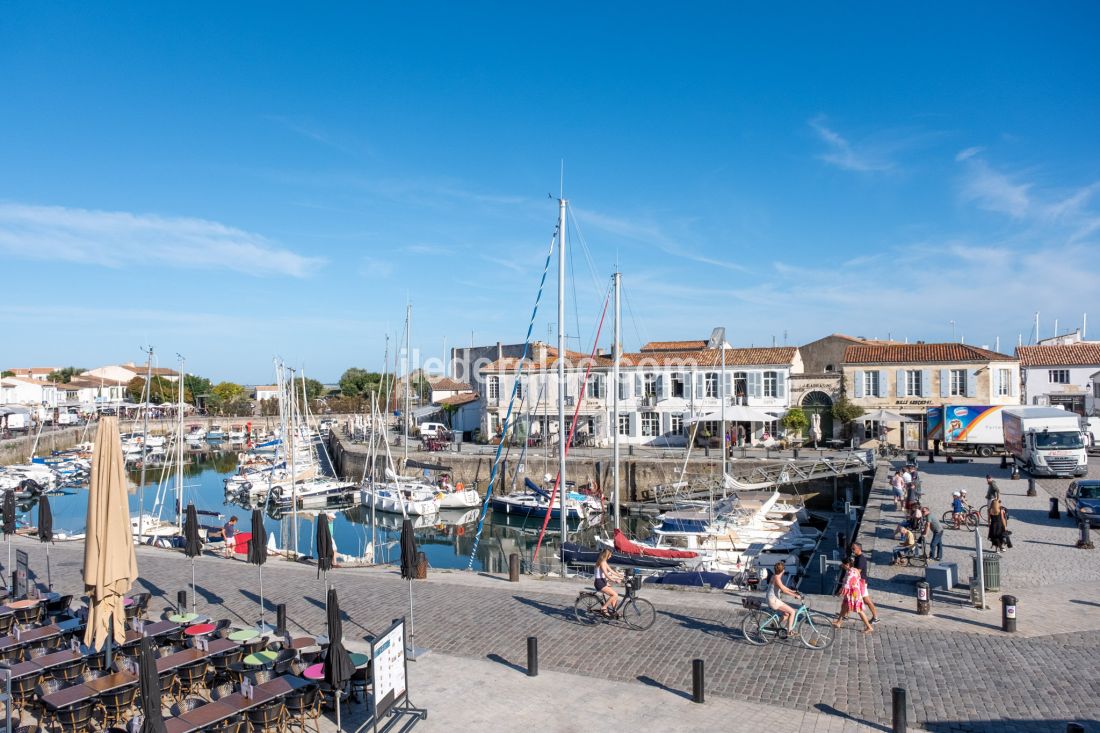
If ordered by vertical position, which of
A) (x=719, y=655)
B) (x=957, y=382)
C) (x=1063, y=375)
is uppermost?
(x=1063, y=375)

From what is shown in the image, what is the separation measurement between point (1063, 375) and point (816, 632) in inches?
2146

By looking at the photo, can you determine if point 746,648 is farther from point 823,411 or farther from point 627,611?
point 823,411

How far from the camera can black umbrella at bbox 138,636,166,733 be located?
7430mm

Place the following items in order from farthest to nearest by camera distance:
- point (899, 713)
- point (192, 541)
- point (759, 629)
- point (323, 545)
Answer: point (192, 541) < point (323, 545) < point (759, 629) < point (899, 713)

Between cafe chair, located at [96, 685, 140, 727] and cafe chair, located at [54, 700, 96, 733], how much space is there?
6.3 inches

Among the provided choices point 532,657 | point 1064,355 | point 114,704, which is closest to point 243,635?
point 114,704

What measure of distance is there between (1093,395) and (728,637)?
53347mm

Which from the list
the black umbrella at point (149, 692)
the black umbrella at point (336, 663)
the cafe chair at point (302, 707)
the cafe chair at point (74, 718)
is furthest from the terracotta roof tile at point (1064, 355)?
the black umbrella at point (149, 692)

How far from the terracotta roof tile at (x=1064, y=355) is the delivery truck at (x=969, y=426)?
19669 mm

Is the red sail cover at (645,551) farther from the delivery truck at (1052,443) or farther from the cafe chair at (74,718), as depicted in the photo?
the cafe chair at (74,718)

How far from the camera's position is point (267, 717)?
9406 millimetres

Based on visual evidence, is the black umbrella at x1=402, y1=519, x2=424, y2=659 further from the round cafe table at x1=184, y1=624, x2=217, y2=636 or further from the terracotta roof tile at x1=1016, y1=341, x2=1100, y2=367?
the terracotta roof tile at x1=1016, y1=341, x2=1100, y2=367

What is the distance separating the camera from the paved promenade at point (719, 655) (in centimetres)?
1003

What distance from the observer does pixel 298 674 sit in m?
10.6
